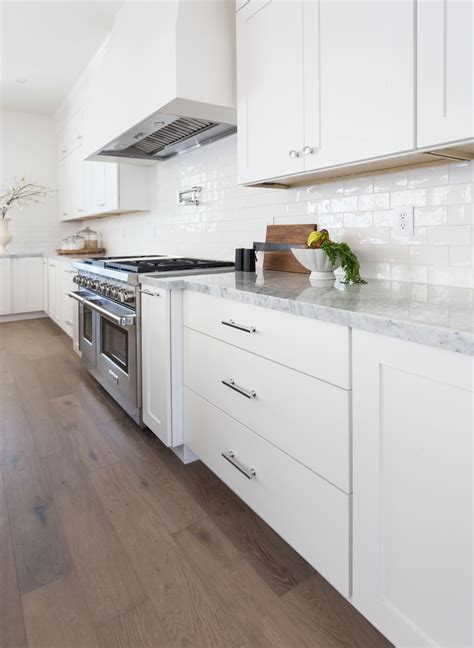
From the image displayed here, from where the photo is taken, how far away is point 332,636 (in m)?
1.16

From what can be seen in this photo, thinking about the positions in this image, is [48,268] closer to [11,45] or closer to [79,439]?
[11,45]

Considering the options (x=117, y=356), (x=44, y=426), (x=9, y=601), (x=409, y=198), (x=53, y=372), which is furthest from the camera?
(x=53, y=372)

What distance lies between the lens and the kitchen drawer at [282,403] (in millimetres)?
1157

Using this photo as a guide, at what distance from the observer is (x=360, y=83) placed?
4.57 feet

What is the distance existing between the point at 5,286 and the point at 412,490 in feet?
18.0

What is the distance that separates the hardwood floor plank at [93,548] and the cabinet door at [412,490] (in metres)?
0.68

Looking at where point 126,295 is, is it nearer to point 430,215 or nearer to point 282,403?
point 282,403

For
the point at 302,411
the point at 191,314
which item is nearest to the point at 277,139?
the point at 191,314

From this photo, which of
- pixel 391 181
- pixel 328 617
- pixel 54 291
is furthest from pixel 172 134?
pixel 54 291

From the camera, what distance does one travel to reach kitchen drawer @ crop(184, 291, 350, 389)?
44.6 inches

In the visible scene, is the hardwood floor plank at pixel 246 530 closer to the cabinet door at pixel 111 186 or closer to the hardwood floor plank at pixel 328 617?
the hardwood floor plank at pixel 328 617

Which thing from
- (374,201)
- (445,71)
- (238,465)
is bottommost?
(238,465)

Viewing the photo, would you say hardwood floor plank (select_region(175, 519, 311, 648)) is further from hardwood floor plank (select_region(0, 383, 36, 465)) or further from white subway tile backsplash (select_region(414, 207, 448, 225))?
white subway tile backsplash (select_region(414, 207, 448, 225))

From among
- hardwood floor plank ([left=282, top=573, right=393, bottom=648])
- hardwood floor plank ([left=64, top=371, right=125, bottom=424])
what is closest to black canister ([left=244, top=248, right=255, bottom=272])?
hardwood floor plank ([left=64, top=371, right=125, bottom=424])
